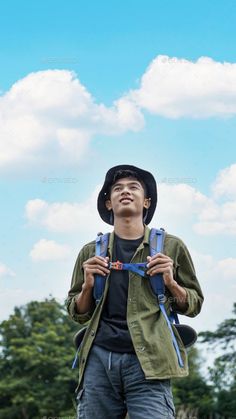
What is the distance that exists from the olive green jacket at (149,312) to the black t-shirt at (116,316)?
0.04 meters

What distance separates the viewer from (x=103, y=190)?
4.39 m

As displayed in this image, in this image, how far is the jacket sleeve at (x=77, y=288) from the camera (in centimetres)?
408

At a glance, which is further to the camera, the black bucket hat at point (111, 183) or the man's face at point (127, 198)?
the black bucket hat at point (111, 183)

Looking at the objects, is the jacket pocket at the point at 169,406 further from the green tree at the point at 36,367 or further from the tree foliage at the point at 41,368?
the green tree at the point at 36,367

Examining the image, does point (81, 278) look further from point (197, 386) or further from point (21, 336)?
point (21, 336)

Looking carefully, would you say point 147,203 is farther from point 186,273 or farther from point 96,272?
point 96,272

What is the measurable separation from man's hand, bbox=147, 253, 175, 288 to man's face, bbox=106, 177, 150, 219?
1.37 ft

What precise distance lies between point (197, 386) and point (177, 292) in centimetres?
2896

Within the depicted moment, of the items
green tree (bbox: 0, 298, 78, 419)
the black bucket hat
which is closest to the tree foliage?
green tree (bbox: 0, 298, 78, 419)

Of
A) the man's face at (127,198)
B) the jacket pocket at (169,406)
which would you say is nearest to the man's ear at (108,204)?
the man's face at (127,198)

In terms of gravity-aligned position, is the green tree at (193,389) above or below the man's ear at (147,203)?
above

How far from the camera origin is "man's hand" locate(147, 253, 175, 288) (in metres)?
3.78

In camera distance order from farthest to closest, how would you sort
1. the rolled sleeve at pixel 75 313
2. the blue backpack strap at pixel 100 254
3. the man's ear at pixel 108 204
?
1. the man's ear at pixel 108 204
2. the rolled sleeve at pixel 75 313
3. the blue backpack strap at pixel 100 254

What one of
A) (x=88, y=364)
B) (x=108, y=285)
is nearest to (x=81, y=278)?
(x=108, y=285)
